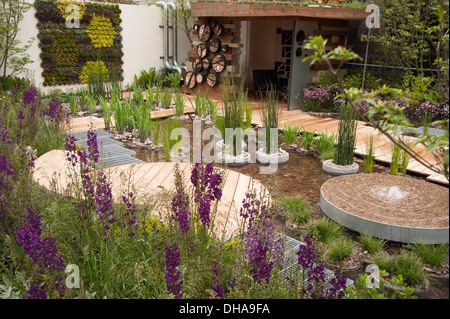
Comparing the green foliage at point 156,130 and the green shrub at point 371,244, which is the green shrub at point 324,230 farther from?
the green foliage at point 156,130

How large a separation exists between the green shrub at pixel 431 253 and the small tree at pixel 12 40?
9105 millimetres

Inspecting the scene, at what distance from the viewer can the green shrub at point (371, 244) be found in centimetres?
336

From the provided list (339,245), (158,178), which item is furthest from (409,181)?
(158,178)

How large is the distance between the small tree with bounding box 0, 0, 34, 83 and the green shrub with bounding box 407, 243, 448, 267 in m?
9.10

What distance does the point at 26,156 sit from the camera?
10.7ft

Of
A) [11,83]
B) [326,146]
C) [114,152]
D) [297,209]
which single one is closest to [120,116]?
[114,152]

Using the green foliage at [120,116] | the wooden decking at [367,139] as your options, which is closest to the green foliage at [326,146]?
the wooden decking at [367,139]

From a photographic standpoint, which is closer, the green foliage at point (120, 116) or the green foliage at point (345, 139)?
the green foliage at point (345, 139)

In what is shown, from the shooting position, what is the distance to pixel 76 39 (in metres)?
10.8

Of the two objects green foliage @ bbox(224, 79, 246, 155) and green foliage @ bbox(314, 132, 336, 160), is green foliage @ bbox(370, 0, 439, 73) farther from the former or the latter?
green foliage @ bbox(224, 79, 246, 155)

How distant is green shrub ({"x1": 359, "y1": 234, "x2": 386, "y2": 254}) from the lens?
132 inches

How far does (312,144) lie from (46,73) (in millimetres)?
7281

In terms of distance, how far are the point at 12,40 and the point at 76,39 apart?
5.60 ft

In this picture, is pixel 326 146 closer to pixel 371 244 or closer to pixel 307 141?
pixel 307 141
